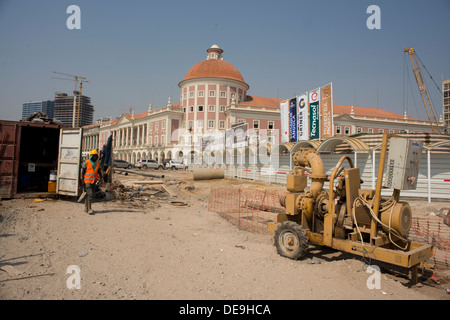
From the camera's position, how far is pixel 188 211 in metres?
10.2

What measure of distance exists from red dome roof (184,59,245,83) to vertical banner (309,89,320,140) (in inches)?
1729

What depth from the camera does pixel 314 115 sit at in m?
21.9

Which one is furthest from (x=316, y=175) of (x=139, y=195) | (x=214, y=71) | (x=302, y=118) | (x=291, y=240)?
(x=214, y=71)

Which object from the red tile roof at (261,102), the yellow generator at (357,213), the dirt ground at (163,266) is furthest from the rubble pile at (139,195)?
the red tile roof at (261,102)

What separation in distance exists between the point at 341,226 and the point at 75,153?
935cm

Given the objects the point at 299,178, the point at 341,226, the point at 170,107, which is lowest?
the point at 341,226

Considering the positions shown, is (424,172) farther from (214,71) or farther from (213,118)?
(214,71)

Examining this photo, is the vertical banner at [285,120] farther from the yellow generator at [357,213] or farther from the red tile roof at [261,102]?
the red tile roof at [261,102]

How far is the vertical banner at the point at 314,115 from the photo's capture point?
21391 mm

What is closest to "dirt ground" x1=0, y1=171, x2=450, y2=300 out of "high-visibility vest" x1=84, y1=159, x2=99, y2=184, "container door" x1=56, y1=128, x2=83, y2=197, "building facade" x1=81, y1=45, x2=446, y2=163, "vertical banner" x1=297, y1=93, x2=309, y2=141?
"high-visibility vest" x1=84, y1=159, x2=99, y2=184

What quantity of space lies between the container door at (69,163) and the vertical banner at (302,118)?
17626mm
